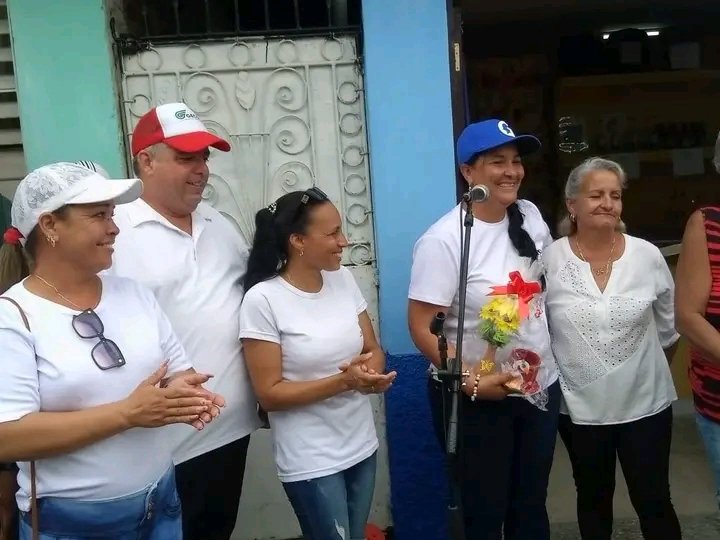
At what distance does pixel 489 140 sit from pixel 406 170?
2.68 ft

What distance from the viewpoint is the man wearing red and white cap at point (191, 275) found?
7.74 feet

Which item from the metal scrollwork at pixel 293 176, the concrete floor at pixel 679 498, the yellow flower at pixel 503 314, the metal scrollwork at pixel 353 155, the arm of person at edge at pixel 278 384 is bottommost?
the concrete floor at pixel 679 498

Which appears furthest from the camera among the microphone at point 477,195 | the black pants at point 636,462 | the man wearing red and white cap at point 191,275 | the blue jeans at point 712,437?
the black pants at point 636,462

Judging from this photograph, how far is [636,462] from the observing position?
8.95 feet

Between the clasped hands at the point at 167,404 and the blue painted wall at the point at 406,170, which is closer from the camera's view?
the clasped hands at the point at 167,404

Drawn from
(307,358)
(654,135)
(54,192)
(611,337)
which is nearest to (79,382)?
(54,192)

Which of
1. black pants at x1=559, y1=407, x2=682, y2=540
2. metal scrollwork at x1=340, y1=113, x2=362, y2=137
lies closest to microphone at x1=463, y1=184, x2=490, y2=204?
black pants at x1=559, y1=407, x2=682, y2=540

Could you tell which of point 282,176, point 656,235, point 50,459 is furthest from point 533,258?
point 656,235

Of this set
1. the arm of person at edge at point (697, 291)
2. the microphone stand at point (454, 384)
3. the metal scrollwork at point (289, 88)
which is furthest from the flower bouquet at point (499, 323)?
the metal scrollwork at point (289, 88)

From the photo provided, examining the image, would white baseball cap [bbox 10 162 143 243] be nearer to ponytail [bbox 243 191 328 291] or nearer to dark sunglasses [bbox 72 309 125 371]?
dark sunglasses [bbox 72 309 125 371]

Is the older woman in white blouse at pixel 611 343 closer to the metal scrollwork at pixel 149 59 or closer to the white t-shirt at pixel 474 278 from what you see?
the white t-shirt at pixel 474 278

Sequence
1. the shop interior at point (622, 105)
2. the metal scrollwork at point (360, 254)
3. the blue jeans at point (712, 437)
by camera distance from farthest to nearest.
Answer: the shop interior at point (622, 105) < the metal scrollwork at point (360, 254) < the blue jeans at point (712, 437)

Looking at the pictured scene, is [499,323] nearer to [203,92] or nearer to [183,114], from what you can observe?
[183,114]

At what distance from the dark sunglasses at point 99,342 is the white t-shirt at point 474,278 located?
1089 mm
